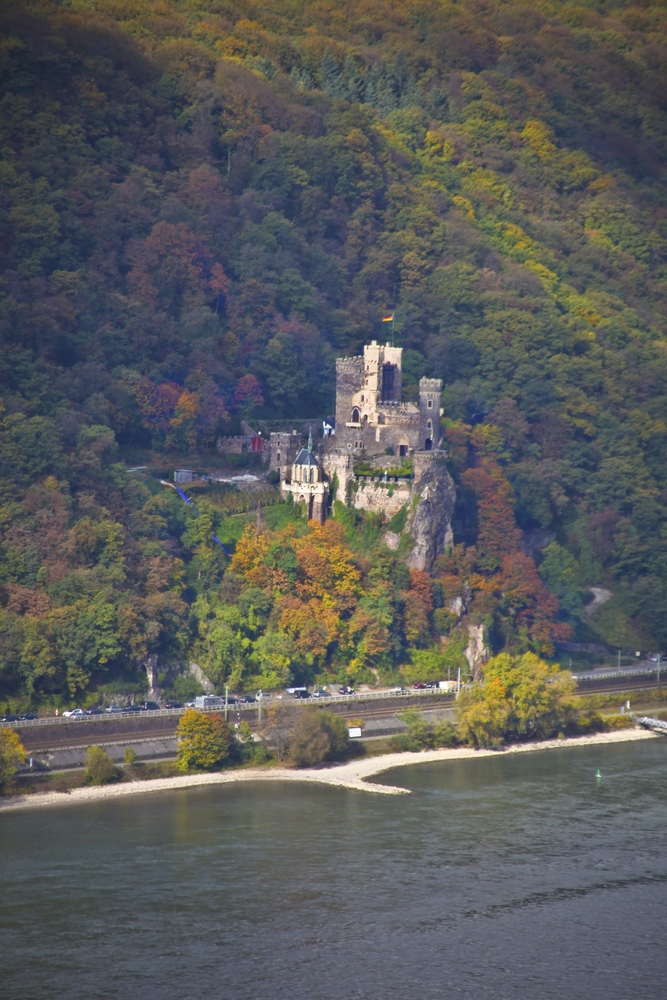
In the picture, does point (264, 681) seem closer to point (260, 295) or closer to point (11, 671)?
point (11, 671)

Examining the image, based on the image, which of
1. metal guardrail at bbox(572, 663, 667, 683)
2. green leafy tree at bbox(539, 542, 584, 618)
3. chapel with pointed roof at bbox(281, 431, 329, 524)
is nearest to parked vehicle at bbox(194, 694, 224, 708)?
chapel with pointed roof at bbox(281, 431, 329, 524)

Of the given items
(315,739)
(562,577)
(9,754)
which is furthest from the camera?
(562,577)

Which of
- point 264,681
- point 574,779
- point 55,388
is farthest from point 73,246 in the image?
point 574,779

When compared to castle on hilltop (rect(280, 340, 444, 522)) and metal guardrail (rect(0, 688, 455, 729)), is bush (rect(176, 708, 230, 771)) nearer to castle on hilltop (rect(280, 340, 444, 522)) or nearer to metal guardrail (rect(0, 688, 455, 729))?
metal guardrail (rect(0, 688, 455, 729))

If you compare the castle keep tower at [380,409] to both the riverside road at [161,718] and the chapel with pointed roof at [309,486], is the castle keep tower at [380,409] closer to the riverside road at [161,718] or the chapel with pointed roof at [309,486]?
the chapel with pointed roof at [309,486]

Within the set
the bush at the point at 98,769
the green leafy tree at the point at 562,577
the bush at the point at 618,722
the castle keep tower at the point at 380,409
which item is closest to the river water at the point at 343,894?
the bush at the point at 98,769

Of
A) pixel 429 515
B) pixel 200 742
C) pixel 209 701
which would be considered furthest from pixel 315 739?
pixel 429 515

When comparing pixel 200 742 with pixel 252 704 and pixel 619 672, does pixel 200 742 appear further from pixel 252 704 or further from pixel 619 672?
pixel 619 672
